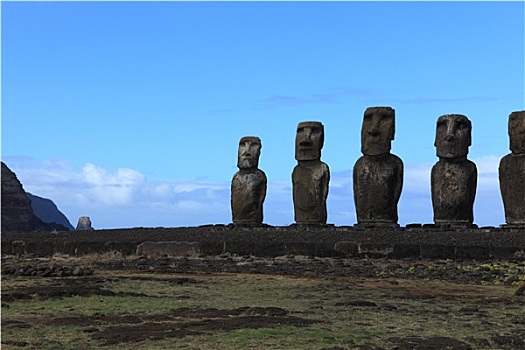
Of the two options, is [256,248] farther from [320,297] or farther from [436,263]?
[320,297]

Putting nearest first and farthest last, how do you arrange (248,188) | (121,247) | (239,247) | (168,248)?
(239,247)
(168,248)
(121,247)
(248,188)

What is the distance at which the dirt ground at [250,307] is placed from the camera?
650 cm

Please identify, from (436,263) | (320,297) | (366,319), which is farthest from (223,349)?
(436,263)

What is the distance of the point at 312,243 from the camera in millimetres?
15570

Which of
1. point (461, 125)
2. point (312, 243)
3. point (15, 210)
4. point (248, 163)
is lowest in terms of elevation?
point (312, 243)

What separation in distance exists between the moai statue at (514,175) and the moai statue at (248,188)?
6372mm

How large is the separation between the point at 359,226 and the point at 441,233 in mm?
2914

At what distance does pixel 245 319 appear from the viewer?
736cm

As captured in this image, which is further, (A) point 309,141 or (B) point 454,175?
(A) point 309,141

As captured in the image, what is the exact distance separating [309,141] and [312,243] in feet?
17.7

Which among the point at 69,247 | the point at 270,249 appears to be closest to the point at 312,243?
the point at 270,249

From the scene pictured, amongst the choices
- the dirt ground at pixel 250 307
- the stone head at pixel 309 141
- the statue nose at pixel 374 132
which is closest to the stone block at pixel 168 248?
the dirt ground at pixel 250 307

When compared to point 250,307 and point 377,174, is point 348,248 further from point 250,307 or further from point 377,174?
point 250,307

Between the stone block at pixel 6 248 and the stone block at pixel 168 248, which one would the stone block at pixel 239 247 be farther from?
the stone block at pixel 6 248
